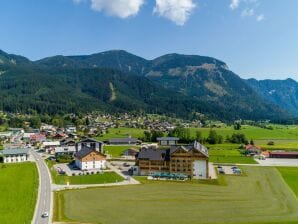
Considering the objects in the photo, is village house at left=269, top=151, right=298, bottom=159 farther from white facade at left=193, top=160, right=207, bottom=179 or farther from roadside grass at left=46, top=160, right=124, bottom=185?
roadside grass at left=46, top=160, right=124, bottom=185

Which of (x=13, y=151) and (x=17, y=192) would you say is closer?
(x=17, y=192)

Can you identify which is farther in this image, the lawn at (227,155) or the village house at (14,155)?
the lawn at (227,155)

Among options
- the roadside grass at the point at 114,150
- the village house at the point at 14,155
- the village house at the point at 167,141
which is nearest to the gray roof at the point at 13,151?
the village house at the point at 14,155

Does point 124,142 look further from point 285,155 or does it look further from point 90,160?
point 285,155

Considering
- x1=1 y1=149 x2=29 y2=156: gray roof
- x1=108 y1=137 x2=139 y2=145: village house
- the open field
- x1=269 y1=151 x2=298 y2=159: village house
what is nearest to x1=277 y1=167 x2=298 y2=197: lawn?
the open field

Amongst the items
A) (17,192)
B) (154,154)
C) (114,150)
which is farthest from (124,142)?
(17,192)

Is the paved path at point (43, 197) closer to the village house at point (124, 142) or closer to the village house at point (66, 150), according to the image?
the village house at point (66, 150)

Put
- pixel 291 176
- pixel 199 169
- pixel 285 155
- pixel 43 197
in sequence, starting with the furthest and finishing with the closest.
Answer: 1. pixel 285 155
2. pixel 291 176
3. pixel 199 169
4. pixel 43 197
